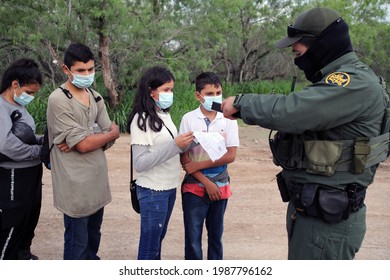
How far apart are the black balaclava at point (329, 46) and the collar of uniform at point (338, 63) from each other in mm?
22

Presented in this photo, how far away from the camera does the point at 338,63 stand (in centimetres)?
223

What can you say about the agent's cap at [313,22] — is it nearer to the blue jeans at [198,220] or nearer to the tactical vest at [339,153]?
the tactical vest at [339,153]

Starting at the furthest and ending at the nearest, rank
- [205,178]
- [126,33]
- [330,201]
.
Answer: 1. [126,33]
2. [205,178]
3. [330,201]

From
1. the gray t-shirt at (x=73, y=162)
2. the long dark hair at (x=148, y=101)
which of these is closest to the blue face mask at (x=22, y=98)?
the gray t-shirt at (x=73, y=162)

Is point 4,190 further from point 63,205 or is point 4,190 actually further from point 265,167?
point 265,167

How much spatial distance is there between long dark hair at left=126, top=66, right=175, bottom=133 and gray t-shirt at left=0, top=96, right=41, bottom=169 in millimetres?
781

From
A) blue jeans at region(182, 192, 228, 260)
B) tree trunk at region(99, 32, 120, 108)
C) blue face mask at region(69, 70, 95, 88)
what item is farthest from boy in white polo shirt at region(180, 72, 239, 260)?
tree trunk at region(99, 32, 120, 108)

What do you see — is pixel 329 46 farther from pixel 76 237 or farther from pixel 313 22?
pixel 76 237

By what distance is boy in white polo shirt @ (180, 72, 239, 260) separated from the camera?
3129mm

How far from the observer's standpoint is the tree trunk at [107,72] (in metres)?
10.9

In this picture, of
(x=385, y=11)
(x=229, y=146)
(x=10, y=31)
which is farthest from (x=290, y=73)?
(x=229, y=146)

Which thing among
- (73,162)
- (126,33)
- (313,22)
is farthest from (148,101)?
(126,33)

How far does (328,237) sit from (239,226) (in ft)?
7.86
